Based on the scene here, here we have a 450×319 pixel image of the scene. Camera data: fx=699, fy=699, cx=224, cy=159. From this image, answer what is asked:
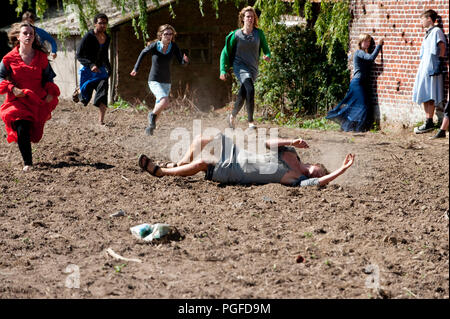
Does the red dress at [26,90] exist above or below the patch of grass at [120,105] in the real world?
above

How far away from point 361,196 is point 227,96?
1082 centimetres

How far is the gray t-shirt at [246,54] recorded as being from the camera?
37.0 ft

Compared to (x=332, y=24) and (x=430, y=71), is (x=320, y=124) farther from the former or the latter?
(x=430, y=71)

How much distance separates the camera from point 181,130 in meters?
12.1

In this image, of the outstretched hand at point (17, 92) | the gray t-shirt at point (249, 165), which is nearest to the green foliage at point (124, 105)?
the outstretched hand at point (17, 92)

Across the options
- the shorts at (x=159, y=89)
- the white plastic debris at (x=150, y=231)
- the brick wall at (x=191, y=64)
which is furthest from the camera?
the brick wall at (x=191, y=64)

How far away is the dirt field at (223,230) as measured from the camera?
4992 millimetres

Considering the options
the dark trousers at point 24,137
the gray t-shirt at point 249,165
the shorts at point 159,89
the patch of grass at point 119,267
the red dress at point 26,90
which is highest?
the red dress at point 26,90

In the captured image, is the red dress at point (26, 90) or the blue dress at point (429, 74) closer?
the red dress at point (26, 90)

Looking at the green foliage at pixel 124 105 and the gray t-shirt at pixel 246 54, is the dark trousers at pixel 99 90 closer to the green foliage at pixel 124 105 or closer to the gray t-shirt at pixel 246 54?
the gray t-shirt at pixel 246 54

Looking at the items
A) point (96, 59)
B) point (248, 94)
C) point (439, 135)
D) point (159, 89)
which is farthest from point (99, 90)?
point (439, 135)

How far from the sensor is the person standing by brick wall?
11.0 m

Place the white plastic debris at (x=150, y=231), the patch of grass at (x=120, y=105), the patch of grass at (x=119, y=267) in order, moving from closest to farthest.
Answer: the patch of grass at (x=119, y=267), the white plastic debris at (x=150, y=231), the patch of grass at (x=120, y=105)

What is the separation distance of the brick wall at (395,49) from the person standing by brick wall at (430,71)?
0.29 m
